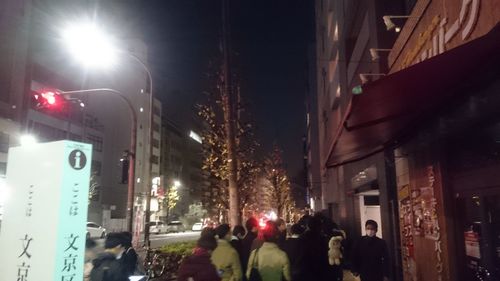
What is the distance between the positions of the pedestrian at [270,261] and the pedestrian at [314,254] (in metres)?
0.37

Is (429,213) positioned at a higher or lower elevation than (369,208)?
lower

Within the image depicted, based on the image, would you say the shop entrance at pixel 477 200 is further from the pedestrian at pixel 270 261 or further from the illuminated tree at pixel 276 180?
the illuminated tree at pixel 276 180

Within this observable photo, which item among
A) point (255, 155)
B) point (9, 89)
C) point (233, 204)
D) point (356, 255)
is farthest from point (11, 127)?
point (356, 255)

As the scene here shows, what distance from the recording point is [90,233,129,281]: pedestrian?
5078mm

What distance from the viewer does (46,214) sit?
15.2 ft

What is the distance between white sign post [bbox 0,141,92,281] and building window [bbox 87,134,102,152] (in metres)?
57.2

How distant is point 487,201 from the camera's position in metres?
6.22

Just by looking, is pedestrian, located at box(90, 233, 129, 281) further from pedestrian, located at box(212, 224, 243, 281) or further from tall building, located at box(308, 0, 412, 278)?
tall building, located at box(308, 0, 412, 278)

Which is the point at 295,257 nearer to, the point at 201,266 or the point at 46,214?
the point at 201,266

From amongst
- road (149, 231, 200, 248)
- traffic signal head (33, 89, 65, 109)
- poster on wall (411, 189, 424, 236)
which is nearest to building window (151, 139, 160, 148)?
road (149, 231, 200, 248)

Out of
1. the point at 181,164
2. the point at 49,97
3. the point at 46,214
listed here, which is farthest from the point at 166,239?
the point at 181,164

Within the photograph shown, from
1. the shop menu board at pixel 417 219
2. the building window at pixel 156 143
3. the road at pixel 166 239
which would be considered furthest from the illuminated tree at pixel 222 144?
Result: the building window at pixel 156 143

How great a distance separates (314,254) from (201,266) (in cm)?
170

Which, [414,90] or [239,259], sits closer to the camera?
[414,90]
